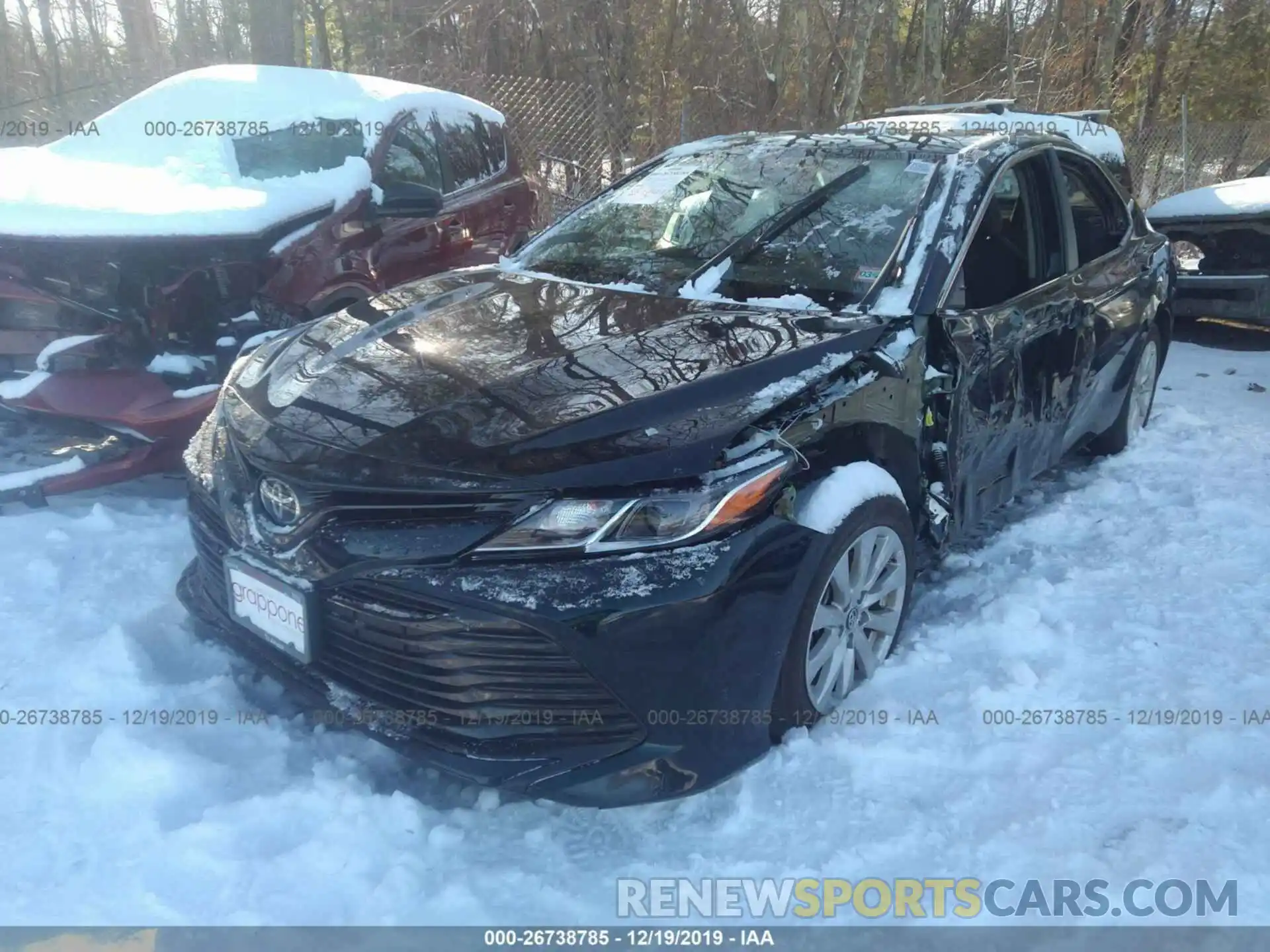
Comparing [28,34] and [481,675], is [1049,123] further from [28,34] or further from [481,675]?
[28,34]

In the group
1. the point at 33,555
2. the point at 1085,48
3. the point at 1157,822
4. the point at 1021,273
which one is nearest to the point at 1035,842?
the point at 1157,822

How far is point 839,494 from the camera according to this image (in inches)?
101

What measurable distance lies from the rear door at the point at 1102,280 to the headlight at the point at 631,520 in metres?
2.29

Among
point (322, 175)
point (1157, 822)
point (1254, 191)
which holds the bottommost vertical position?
point (1157, 822)

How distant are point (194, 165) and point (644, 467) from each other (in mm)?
3804

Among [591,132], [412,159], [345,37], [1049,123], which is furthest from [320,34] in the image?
[1049,123]

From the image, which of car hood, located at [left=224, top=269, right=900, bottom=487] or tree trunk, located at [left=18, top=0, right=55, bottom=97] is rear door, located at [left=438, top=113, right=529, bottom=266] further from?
tree trunk, located at [left=18, top=0, right=55, bottom=97]

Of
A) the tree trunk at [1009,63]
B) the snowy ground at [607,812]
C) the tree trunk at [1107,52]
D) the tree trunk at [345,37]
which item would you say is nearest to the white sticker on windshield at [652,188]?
the snowy ground at [607,812]

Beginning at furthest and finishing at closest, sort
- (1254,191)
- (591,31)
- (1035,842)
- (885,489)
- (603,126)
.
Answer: (591,31) < (603,126) < (1254,191) < (885,489) < (1035,842)

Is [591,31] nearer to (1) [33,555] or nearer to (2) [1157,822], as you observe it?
(1) [33,555]

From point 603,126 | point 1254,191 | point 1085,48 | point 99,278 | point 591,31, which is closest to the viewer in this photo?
point 99,278

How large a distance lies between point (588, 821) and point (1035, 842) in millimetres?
1096

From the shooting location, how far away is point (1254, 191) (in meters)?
7.52

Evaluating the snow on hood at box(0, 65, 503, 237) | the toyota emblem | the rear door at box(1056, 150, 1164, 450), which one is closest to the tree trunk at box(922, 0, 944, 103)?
the snow on hood at box(0, 65, 503, 237)
